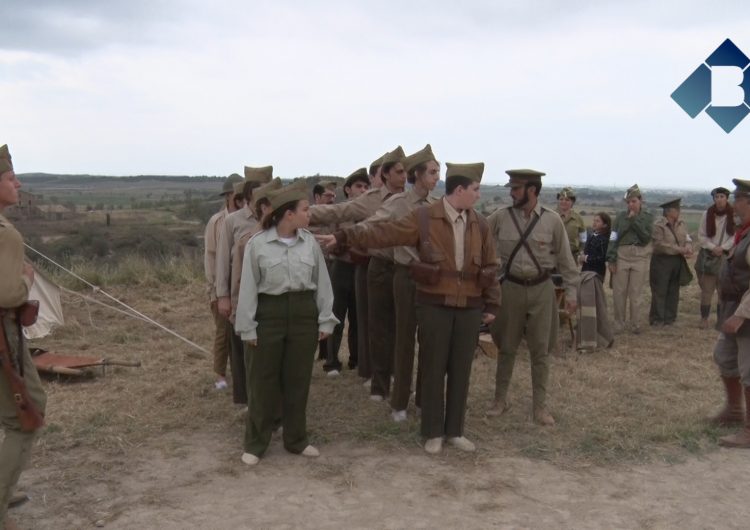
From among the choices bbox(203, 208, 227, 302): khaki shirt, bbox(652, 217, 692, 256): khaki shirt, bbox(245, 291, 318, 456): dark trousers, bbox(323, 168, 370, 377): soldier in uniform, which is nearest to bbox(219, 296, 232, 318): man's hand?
bbox(245, 291, 318, 456): dark trousers

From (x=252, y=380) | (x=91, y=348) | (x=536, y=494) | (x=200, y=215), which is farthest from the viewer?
(x=200, y=215)

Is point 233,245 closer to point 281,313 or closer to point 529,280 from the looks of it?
point 281,313

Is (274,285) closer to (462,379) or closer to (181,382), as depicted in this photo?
(462,379)

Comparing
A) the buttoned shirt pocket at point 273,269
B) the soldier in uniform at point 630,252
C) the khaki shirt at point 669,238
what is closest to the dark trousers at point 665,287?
the khaki shirt at point 669,238

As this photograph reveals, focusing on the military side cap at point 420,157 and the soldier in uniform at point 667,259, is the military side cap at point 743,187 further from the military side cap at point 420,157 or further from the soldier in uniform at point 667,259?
the soldier in uniform at point 667,259

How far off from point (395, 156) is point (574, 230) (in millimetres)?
3848

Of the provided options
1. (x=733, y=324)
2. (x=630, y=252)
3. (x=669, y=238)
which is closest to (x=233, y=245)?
(x=733, y=324)

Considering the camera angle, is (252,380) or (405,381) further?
(405,381)

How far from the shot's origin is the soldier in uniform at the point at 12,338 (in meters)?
3.49

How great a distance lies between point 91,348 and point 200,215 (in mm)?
29317

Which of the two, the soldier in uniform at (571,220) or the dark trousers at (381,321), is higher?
the soldier in uniform at (571,220)

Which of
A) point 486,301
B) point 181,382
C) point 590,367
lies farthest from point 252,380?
point 590,367

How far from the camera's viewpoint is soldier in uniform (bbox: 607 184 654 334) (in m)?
9.12

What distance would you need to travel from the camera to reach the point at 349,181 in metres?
7.36
